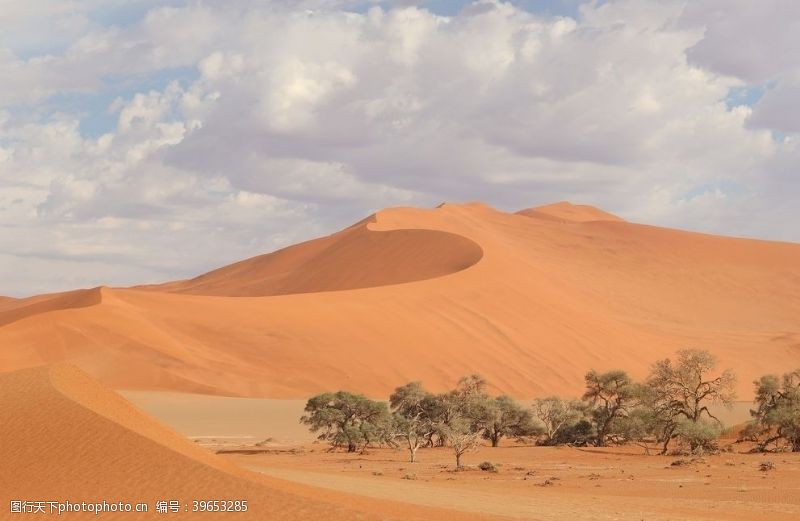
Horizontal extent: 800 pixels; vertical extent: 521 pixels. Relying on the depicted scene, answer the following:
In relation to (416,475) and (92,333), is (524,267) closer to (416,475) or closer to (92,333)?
(92,333)

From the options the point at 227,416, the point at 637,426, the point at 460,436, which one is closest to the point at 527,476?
the point at 460,436

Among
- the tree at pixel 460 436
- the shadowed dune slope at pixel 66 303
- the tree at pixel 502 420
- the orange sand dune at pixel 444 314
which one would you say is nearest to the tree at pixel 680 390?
the tree at pixel 502 420

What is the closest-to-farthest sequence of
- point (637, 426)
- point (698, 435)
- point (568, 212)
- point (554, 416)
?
point (698, 435) < point (637, 426) < point (554, 416) < point (568, 212)

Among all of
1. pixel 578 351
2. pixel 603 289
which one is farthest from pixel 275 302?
pixel 603 289

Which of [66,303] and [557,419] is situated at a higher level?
[66,303]

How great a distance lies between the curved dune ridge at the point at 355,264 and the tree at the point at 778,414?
37.9m

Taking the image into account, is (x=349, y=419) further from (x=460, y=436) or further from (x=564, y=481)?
(x=564, y=481)

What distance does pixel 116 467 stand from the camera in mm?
16062

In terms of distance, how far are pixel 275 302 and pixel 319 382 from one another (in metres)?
13.0

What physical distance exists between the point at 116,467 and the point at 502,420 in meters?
22.5

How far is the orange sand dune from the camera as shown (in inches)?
1939

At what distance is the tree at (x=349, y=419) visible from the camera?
32.8 meters

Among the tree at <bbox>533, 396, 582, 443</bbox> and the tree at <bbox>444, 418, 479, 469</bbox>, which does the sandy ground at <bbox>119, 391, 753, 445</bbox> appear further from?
the tree at <bbox>444, 418, 479, 469</bbox>

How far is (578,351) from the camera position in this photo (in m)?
59.3
